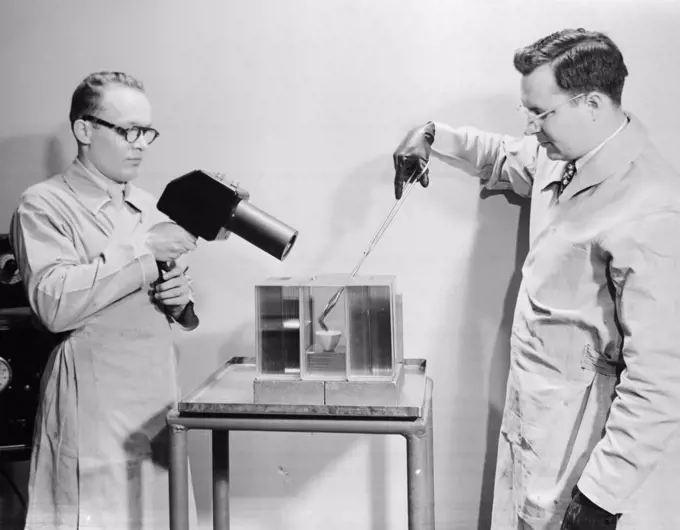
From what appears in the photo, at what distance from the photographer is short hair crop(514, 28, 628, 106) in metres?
1.50

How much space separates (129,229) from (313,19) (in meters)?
0.67

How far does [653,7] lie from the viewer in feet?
5.69

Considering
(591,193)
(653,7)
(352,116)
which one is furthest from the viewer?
(352,116)

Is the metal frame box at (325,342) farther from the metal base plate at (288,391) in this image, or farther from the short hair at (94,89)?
the short hair at (94,89)

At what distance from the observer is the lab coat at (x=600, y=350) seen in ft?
4.53

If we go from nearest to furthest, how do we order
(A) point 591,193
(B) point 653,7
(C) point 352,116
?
(A) point 591,193
(B) point 653,7
(C) point 352,116

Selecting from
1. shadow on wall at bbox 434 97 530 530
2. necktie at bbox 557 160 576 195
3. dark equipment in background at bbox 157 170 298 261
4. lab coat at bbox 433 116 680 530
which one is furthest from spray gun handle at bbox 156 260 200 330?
necktie at bbox 557 160 576 195

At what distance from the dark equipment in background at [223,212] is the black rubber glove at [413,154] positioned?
29 centimetres

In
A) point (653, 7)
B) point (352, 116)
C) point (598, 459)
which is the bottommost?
point (598, 459)

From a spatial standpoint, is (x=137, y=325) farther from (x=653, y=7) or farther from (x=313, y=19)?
(x=653, y=7)

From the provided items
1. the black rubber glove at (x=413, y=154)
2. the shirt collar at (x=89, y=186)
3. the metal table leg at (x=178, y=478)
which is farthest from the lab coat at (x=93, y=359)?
the black rubber glove at (x=413, y=154)

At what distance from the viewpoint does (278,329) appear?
1634mm

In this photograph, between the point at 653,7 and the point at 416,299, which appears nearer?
the point at 653,7

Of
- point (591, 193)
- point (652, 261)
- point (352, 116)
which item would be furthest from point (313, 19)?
point (652, 261)
